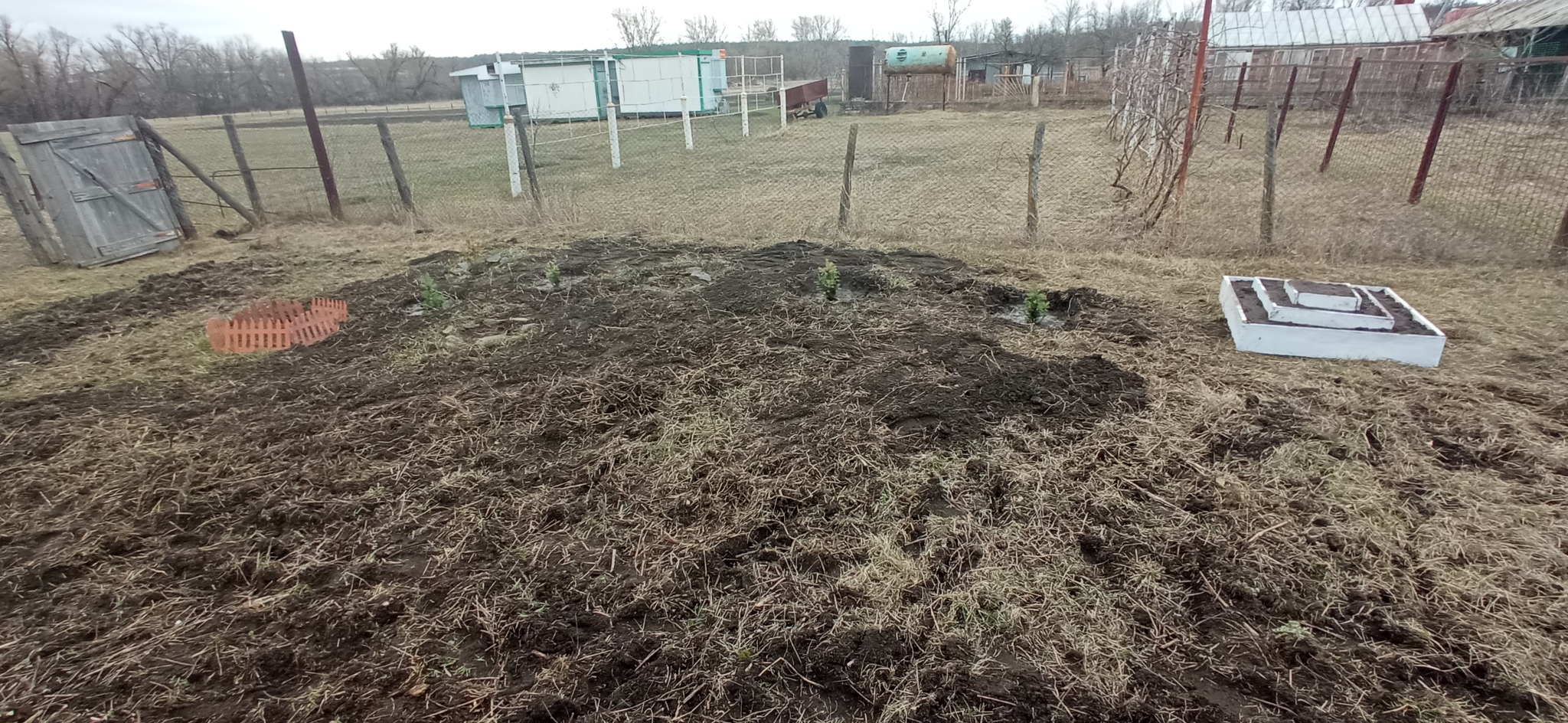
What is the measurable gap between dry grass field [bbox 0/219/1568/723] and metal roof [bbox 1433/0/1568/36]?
67.9ft

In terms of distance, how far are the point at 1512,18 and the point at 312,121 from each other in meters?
30.1

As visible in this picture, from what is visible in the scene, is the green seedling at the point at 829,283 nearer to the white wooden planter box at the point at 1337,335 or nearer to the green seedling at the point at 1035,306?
the green seedling at the point at 1035,306

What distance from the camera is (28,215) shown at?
267 inches

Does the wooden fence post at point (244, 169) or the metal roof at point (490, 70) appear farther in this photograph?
the metal roof at point (490, 70)

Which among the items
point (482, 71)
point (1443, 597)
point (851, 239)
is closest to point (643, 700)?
point (1443, 597)

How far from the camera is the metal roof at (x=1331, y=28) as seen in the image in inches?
1017

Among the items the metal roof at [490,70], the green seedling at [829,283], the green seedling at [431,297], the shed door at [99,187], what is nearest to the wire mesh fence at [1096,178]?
the shed door at [99,187]

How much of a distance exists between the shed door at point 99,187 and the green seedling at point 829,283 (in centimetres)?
746

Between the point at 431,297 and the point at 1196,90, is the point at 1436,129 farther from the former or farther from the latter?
the point at 431,297

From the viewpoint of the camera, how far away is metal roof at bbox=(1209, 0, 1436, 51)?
25828 mm

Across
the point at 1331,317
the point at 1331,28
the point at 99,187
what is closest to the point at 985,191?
the point at 1331,317

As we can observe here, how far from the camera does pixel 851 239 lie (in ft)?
22.9

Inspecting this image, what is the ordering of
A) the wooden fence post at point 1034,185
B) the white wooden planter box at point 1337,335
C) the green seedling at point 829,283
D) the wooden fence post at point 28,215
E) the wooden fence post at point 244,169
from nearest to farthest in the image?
the white wooden planter box at point 1337,335 → the green seedling at point 829,283 → the wooden fence post at point 1034,185 → the wooden fence post at point 28,215 → the wooden fence post at point 244,169

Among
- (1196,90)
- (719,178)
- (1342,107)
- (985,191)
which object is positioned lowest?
(985,191)
